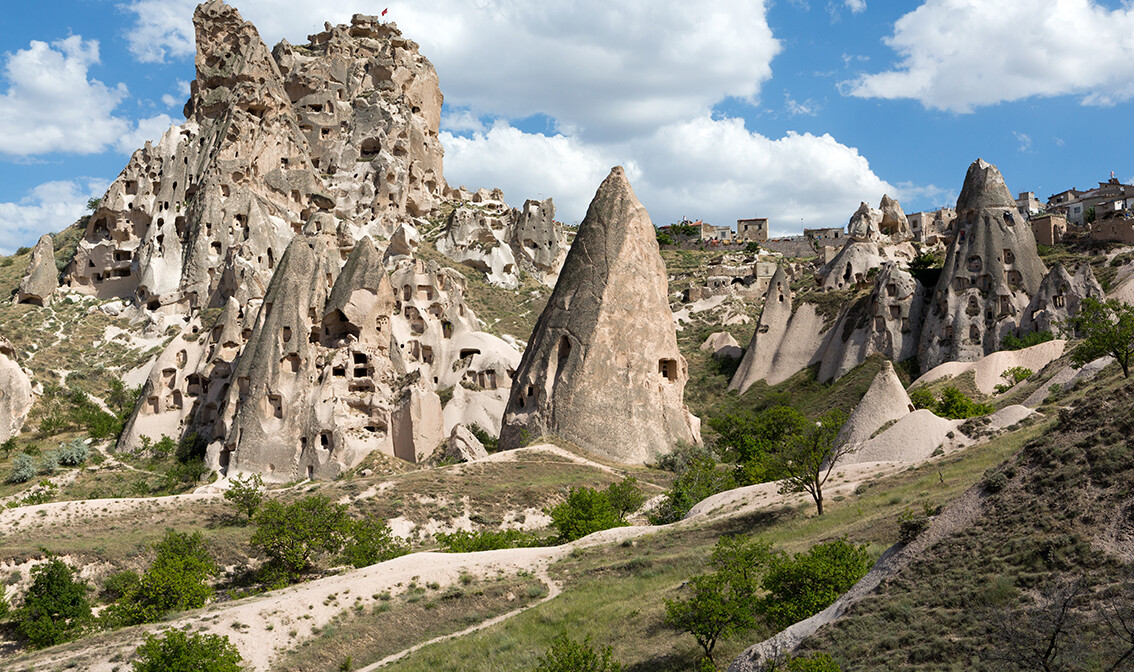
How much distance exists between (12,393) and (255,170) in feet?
85.6

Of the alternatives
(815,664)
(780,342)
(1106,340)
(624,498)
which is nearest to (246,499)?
(624,498)

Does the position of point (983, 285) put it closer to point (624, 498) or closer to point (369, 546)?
point (624, 498)

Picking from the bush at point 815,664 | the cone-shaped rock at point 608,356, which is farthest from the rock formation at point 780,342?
the bush at point 815,664

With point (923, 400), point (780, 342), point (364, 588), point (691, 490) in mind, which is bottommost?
point (364, 588)

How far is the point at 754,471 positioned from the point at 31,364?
45.1m

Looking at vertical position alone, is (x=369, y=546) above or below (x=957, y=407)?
below

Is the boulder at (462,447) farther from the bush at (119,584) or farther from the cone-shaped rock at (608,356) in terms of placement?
the bush at (119,584)

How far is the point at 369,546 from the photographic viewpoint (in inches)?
1098

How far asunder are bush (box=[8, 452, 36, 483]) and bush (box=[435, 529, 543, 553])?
2397 cm

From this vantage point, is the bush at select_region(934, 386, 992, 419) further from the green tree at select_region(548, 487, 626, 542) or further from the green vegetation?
the green tree at select_region(548, 487, 626, 542)

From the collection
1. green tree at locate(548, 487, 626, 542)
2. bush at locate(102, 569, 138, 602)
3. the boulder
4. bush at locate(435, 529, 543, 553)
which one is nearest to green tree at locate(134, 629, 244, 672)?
bush at locate(102, 569, 138, 602)

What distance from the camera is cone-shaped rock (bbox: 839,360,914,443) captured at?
108ft

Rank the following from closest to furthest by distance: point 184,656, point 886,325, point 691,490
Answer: point 184,656, point 691,490, point 886,325

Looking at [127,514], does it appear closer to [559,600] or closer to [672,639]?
[559,600]
